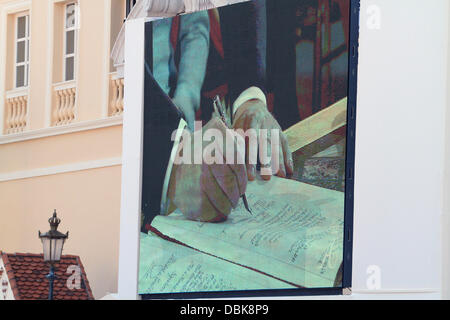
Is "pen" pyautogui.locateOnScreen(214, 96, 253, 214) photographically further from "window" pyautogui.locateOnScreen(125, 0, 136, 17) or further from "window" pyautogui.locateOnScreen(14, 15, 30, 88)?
"window" pyautogui.locateOnScreen(14, 15, 30, 88)

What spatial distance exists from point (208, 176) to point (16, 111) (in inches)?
285

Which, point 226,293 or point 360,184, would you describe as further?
point 226,293

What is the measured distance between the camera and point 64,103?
19672mm

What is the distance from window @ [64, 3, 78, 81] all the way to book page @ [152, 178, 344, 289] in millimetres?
6536

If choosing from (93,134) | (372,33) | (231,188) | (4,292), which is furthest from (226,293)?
(93,134)

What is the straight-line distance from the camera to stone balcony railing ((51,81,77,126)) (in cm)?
1950

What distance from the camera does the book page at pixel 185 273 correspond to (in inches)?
525

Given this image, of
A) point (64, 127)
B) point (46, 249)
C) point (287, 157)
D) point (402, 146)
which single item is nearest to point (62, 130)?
point (64, 127)

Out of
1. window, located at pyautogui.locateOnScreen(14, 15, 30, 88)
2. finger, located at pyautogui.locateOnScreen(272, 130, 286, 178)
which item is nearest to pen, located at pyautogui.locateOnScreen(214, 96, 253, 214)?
finger, located at pyautogui.locateOnScreen(272, 130, 286, 178)

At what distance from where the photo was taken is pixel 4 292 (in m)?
17.0

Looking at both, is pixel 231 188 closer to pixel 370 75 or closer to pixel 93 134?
pixel 370 75

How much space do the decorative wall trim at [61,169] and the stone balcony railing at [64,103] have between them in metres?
0.68

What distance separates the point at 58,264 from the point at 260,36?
18.1 feet
